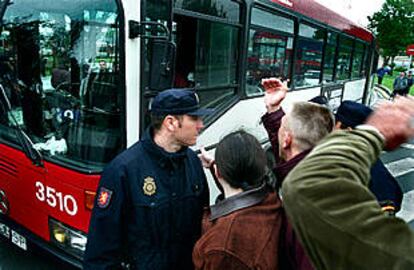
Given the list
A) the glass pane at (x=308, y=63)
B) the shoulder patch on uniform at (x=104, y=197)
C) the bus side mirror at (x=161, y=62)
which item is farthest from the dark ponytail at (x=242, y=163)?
the glass pane at (x=308, y=63)

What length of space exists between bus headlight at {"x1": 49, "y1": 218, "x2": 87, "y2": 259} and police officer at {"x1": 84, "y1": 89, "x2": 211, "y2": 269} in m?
0.75

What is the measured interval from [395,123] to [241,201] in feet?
2.53

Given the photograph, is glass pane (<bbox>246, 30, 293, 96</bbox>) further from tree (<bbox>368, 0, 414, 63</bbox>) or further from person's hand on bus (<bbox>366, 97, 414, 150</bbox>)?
tree (<bbox>368, 0, 414, 63</bbox>)

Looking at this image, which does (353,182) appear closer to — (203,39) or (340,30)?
(203,39)

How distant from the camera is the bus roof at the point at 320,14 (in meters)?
4.46

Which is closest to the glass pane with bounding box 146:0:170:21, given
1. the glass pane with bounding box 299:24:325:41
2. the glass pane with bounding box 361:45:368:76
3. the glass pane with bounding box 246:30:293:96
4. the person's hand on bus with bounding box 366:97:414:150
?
the glass pane with bounding box 246:30:293:96

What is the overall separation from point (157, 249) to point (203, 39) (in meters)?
1.87

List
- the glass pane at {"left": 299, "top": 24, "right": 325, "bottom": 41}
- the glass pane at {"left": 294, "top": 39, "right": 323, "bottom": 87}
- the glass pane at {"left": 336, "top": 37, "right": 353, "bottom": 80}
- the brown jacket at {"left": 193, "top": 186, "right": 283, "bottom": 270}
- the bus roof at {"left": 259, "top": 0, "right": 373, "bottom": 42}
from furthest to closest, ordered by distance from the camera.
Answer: the glass pane at {"left": 336, "top": 37, "right": 353, "bottom": 80}
the glass pane at {"left": 294, "top": 39, "right": 323, "bottom": 87}
the glass pane at {"left": 299, "top": 24, "right": 325, "bottom": 41}
the bus roof at {"left": 259, "top": 0, "right": 373, "bottom": 42}
the brown jacket at {"left": 193, "top": 186, "right": 283, "bottom": 270}

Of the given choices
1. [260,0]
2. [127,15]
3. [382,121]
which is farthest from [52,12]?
[382,121]

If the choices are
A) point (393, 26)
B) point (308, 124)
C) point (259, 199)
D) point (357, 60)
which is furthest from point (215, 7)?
point (393, 26)

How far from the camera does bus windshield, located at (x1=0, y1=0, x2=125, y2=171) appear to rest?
2.37 m

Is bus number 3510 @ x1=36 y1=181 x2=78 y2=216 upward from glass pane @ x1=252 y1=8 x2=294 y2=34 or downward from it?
downward

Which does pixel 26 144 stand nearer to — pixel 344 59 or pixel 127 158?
pixel 127 158

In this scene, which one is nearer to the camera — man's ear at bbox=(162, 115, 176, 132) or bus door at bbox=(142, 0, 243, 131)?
man's ear at bbox=(162, 115, 176, 132)
